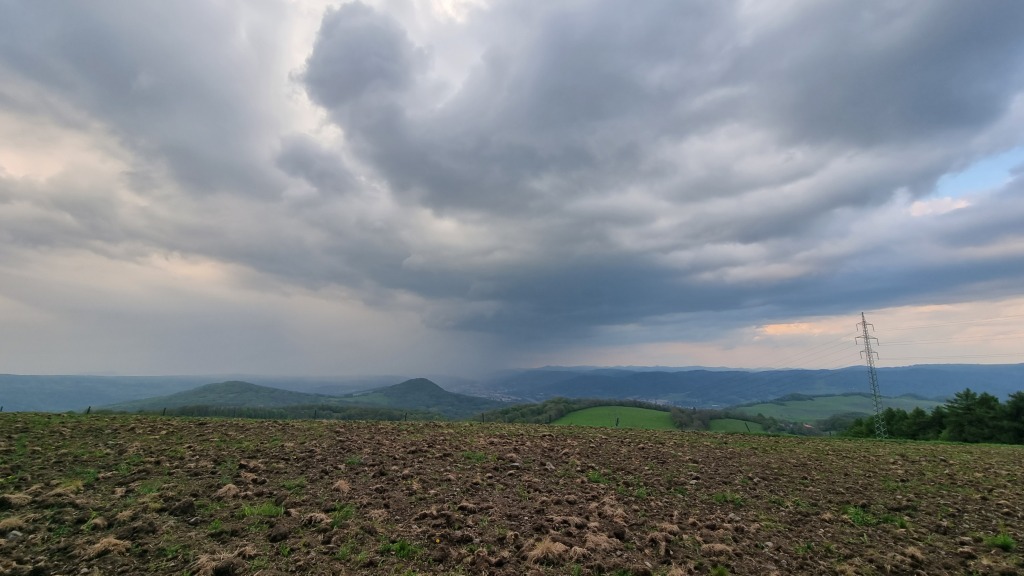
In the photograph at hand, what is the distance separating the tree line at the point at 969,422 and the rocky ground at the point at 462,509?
53.7m

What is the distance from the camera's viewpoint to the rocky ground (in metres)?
10.8

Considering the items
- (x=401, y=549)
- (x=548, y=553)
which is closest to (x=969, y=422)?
(x=548, y=553)

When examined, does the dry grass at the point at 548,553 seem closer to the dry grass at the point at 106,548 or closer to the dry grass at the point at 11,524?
the dry grass at the point at 106,548

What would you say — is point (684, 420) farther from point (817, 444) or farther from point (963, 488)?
point (963, 488)

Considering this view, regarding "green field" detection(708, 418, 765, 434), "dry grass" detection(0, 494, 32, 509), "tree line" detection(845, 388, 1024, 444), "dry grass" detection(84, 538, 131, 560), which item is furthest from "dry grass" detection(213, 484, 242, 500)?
"green field" detection(708, 418, 765, 434)

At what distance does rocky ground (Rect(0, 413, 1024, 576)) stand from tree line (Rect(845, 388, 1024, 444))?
176 ft

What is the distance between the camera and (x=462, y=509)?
1405cm

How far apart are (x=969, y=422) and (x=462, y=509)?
279 feet

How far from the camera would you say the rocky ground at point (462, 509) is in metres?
10.8

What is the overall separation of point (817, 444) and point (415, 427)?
31.2m

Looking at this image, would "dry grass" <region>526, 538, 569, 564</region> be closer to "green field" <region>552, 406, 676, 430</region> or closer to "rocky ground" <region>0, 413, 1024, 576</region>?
"rocky ground" <region>0, 413, 1024, 576</region>

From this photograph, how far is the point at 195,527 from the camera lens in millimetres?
12070

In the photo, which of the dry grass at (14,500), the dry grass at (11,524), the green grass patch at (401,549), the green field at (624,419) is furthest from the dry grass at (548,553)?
the green field at (624,419)

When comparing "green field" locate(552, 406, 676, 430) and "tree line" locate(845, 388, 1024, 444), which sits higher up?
"tree line" locate(845, 388, 1024, 444)
